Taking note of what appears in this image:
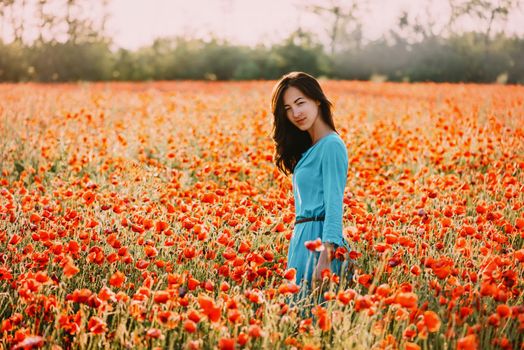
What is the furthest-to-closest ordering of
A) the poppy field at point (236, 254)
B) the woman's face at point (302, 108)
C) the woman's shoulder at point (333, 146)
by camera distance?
the woman's face at point (302, 108), the woman's shoulder at point (333, 146), the poppy field at point (236, 254)

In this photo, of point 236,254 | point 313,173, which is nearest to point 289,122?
point 313,173

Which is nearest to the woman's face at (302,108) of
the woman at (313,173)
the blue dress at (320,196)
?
the woman at (313,173)

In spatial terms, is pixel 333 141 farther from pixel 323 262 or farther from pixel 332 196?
pixel 323 262

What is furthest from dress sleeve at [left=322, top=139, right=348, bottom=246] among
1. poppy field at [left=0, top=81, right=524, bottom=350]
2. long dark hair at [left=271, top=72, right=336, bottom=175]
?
long dark hair at [left=271, top=72, right=336, bottom=175]

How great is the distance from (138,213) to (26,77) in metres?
27.2

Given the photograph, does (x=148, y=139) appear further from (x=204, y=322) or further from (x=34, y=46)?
(x=34, y=46)

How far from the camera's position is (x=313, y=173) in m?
2.96

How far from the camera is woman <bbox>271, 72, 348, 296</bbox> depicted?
9.05 ft

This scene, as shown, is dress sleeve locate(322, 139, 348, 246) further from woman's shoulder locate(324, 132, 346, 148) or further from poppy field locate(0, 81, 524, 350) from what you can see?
poppy field locate(0, 81, 524, 350)

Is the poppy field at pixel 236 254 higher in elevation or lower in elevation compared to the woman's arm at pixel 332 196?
lower

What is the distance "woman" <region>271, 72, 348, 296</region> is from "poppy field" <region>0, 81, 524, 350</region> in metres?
0.16

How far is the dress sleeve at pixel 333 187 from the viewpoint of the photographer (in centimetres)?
272

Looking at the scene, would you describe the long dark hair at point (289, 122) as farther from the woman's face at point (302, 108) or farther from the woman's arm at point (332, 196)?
the woman's arm at point (332, 196)

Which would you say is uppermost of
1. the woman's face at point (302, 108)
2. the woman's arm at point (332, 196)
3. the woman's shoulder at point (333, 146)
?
the woman's face at point (302, 108)
